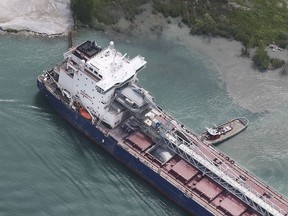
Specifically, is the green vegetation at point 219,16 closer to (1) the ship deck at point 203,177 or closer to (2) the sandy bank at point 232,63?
(2) the sandy bank at point 232,63

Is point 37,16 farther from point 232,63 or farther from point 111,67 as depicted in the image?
point 232,63

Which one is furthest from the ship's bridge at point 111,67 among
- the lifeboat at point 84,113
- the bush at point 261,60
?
the bush at point 261,60

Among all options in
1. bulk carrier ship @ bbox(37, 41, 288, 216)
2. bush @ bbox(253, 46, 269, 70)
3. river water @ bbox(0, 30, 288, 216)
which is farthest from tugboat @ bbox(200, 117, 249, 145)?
bush @ bbox(253, 46, 269, 70)

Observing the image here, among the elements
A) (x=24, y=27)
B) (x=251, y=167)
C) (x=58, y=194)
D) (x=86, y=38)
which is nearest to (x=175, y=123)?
(x=251, y=167)

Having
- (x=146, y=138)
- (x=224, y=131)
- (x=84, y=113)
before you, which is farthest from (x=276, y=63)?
(x=84, y=113)

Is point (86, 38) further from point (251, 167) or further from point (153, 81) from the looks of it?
point (251, 167)
